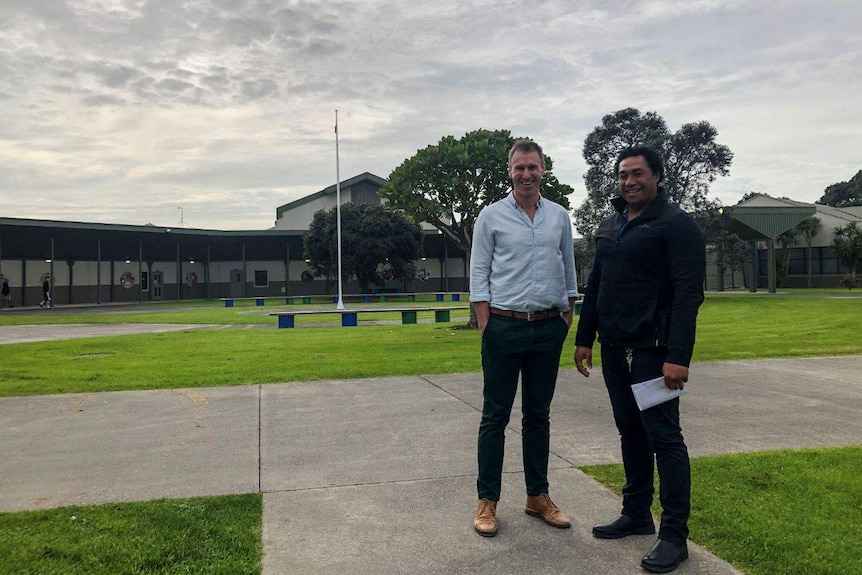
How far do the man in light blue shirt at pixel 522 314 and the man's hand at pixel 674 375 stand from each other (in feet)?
2.29

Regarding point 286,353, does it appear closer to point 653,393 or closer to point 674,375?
point 653,393

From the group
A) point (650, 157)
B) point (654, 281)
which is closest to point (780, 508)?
point (654, 281)

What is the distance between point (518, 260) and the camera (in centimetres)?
371

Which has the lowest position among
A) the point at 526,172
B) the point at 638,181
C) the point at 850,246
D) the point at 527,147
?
the point at 638,181

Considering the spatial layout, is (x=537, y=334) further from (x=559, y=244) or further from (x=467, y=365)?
(x=467, y=365)

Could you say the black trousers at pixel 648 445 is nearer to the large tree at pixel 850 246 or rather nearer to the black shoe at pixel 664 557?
the black shoe at pixel 664 557

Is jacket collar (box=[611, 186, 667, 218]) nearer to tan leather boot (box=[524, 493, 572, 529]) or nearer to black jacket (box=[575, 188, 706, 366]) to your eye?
black jacket (box=[575, 188, 706, 366])

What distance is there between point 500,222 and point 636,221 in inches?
30.2

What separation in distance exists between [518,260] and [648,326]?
819 mm

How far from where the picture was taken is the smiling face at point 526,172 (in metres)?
3.71

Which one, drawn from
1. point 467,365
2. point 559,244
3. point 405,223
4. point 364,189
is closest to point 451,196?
point 467,365

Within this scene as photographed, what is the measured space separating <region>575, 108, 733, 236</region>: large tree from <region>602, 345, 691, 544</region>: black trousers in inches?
1224

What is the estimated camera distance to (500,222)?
3.75 m

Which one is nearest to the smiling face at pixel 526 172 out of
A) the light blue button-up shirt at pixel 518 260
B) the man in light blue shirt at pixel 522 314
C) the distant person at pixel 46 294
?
the man in light blue shirt at pixel 522 314
